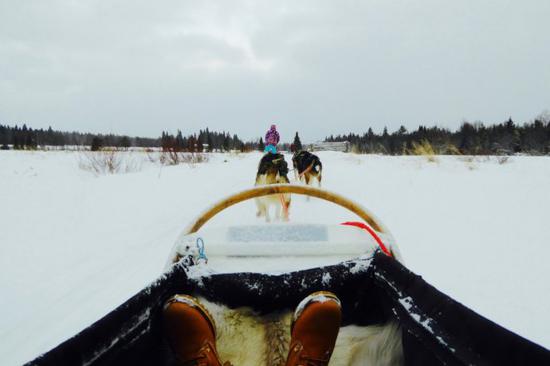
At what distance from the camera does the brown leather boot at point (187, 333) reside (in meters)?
1.02

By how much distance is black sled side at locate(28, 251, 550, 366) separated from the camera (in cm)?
67

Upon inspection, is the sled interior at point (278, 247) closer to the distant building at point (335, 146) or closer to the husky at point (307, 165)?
the husky at point (307, 165)

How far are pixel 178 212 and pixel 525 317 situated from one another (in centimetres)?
443

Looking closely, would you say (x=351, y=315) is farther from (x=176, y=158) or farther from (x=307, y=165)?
(x=176, y=158)

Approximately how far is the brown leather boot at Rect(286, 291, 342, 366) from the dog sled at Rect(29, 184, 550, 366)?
8.0 inches

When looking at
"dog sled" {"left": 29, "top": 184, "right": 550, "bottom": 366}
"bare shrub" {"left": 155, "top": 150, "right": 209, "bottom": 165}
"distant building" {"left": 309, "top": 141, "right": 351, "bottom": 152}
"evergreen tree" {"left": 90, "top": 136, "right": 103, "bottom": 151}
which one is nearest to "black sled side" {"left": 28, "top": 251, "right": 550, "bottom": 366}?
"dog sled" {"left": 29, "top": 184, "right": 550, "bottom": 366}

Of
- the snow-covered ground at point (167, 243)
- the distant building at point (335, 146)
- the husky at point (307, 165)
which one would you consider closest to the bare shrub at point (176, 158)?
the snow-covered ground at point (167, 243)

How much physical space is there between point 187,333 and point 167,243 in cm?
258

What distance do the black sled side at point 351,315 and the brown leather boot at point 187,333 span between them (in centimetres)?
6

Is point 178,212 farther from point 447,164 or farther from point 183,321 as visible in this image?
point 447,164

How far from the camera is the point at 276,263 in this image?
141 centimetres

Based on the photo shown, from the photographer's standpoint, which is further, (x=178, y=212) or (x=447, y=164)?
(x=447, y=164)

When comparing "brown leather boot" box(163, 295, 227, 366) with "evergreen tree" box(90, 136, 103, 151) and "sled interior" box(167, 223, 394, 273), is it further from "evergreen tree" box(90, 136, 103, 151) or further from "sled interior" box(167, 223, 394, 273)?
"evergreen tree" box(90, 136, 103, 151)

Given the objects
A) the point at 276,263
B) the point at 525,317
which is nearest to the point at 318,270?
the point at 276,263
